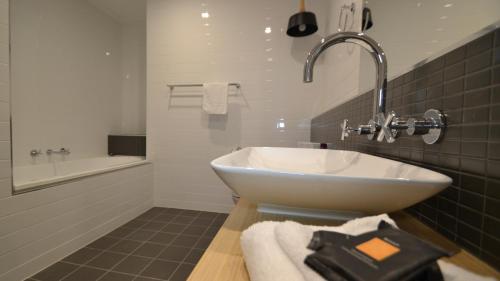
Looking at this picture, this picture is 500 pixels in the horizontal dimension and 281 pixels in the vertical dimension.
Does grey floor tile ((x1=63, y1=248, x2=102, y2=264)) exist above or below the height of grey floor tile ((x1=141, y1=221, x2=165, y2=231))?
below

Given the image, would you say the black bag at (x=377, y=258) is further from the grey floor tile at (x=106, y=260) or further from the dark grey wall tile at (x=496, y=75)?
the grey floor tile at (x=106, y=260)

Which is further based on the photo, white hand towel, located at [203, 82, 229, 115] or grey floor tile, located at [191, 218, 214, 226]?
white hand towel, located at [203, 82, 229, 115]

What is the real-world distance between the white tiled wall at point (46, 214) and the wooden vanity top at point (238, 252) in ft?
4.85

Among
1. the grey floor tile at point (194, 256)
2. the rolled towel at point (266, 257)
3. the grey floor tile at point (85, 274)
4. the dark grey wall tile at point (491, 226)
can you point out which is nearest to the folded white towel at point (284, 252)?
the rolled towel at point (266, 257)

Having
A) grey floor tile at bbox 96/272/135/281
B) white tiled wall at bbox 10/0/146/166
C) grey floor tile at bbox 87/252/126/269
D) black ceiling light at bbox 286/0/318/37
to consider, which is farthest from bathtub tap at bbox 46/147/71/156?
black ceiling light at bbox 286/0/318/37

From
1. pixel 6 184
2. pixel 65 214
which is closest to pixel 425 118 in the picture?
pixel 6 184

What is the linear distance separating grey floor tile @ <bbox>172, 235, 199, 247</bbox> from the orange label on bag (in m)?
1.69

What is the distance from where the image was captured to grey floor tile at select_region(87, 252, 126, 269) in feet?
4.47

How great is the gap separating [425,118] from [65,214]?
204 cm

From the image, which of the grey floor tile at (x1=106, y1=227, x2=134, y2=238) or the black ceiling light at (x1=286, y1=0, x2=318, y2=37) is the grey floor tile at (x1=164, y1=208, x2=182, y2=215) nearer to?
the grey floor tile at (x1=106, y1=227, x2=134, y2=238)

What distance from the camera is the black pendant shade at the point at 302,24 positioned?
5.82 feet

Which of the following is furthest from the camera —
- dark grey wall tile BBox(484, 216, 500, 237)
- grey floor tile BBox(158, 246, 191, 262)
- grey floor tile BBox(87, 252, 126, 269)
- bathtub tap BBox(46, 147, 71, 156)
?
bathtub tap BBox(46, 147, 71, 156)

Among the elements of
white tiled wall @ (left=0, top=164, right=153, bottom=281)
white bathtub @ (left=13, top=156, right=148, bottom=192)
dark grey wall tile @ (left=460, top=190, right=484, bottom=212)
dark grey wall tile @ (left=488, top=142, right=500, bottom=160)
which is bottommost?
white tiled wall @ (left=0, top=164, right=153, bottom=281)

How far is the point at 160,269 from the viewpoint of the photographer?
1.34 m
